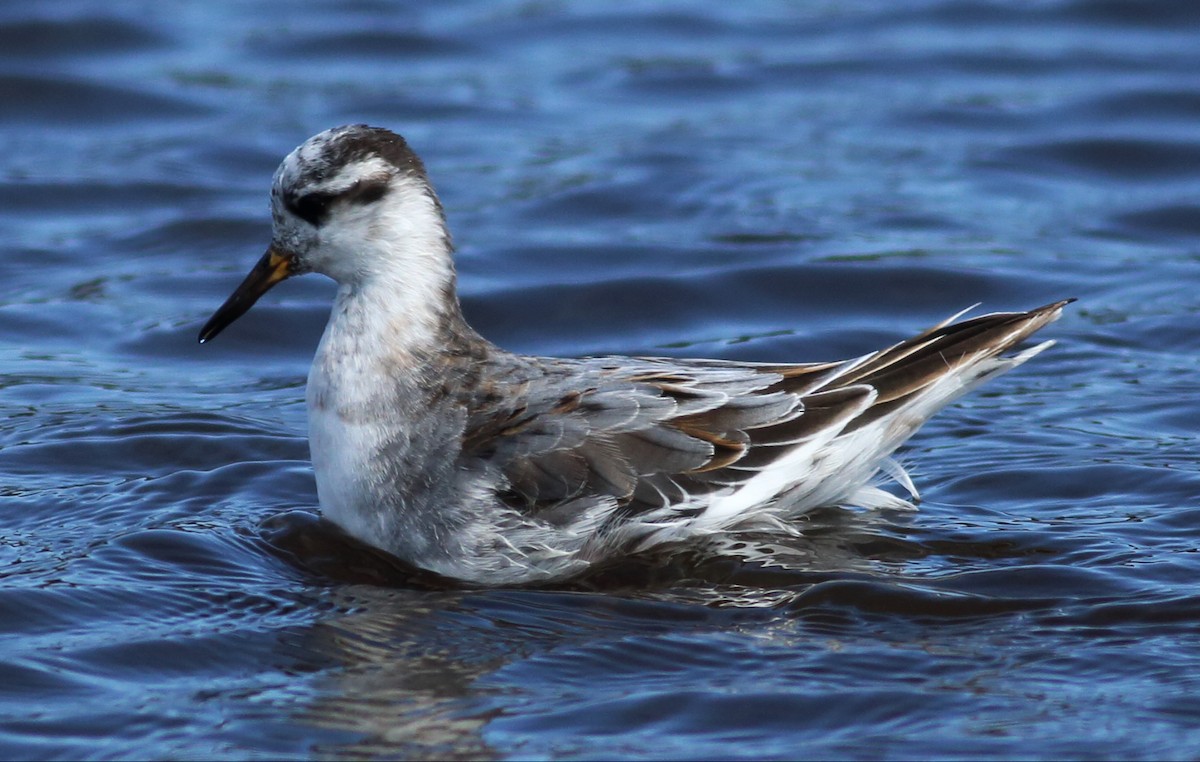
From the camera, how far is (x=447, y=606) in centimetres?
652

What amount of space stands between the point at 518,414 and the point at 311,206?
1.16m

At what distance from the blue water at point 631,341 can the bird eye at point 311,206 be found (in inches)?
50.1

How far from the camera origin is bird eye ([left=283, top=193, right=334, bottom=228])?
6832 millimetres

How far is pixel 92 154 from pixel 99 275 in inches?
95.4

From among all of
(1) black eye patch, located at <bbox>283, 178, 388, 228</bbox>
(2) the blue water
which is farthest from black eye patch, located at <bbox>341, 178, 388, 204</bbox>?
(2) the blue water

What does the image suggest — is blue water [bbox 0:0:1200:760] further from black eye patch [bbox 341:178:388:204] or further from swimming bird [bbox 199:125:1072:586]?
black eye patch [bbox 341:178:388:204]

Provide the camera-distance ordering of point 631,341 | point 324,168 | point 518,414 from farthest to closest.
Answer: point 631,341, point 324,168, point 518,414

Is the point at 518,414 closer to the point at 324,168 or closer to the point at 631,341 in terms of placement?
the point at 324,168

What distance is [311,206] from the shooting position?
6.86m

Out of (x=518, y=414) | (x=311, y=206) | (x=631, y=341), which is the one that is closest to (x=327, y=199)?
(x=311, y=206)

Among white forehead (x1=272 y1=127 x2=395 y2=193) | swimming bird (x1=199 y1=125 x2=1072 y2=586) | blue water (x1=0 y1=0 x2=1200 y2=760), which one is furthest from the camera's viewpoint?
white forehead (x1=272 y1=127 x2=395 y2=193)

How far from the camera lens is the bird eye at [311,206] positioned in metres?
6.83

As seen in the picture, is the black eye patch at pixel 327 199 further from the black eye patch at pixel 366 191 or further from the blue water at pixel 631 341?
the blue water at pixel 631 341

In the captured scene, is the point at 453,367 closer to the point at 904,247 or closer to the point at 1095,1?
the point at 904,247
